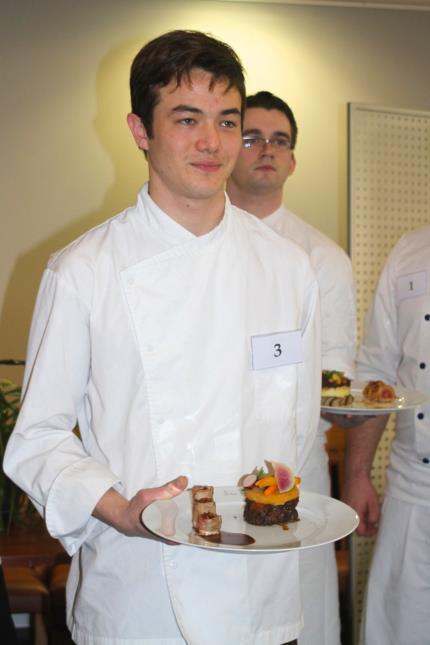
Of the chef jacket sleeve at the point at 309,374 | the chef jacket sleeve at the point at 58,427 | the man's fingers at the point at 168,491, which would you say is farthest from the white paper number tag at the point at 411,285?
the man's fingers at the point at 168,491

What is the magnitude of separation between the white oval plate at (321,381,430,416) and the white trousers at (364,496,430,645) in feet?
1.11

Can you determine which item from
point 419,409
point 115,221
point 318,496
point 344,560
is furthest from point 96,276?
point 344,560

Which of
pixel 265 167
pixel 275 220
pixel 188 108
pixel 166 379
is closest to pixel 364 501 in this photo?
pixel 275 220

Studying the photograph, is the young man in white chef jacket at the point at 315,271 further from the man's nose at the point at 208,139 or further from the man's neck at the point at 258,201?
the man's nose at the point at 208,139

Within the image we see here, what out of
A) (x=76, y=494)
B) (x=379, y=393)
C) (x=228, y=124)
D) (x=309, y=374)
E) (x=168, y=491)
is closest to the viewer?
(x=168, y=491)

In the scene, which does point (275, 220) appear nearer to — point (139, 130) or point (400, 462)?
point (400, 462)

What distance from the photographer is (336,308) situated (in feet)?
8.77

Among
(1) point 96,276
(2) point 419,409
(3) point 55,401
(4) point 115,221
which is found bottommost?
(2) point 419,409

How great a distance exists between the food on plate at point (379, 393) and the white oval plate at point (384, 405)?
0.02 metres

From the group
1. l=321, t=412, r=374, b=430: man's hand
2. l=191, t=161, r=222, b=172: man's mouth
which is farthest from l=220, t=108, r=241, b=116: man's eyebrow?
l=321, t=412, r=374, b=430: man's hand

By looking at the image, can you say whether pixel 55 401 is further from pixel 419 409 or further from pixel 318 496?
pixel 419 409

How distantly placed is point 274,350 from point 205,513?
386 mm

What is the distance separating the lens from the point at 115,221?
5.57ft

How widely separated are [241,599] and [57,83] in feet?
11.3
